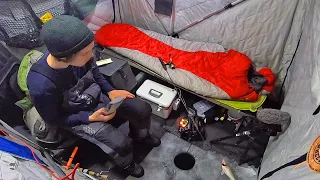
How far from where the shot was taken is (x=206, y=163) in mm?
2525

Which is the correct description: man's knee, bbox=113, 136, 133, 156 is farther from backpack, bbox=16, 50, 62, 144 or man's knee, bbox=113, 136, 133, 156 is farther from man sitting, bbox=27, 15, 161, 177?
backpack, bbox=16, 50, 62, 144

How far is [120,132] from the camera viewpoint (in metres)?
2.21

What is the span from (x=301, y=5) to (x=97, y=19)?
1.71 m

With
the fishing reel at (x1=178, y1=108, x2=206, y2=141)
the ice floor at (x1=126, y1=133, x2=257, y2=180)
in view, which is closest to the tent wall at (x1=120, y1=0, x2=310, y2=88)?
the fishing reel at (x1=178, y1=108, x2=206, y2=141)

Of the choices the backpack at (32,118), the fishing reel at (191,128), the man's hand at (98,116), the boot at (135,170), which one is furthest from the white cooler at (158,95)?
the backpack at (32,118)

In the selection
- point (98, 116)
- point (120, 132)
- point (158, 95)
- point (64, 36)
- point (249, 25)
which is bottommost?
point (158, 95)

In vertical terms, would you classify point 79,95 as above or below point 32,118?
above

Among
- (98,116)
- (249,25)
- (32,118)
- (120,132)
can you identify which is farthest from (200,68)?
(32,118)

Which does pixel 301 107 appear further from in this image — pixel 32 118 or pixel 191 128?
pixel 32 118

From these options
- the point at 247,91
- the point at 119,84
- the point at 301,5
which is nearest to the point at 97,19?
the point at 119,84

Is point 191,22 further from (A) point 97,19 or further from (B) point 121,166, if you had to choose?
(B) point 121,166

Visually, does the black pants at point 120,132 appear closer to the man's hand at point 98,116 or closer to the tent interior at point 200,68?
the man's hand at point 98,116

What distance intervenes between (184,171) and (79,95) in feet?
3.19

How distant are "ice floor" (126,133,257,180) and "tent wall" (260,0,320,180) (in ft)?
1.00
